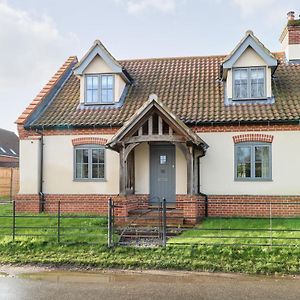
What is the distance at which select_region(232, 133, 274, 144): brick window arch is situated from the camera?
15.6 metres

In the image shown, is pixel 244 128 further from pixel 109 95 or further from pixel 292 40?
pixel 109 95

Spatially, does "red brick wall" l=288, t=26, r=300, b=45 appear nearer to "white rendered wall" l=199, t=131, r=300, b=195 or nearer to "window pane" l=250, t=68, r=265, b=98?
"window pane" l=250, t=68, r=265, b=98

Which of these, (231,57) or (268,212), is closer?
(268,212)

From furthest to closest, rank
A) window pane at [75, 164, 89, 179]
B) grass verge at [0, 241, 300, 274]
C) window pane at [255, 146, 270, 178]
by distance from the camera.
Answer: window pane at [75, 164, 89, 179]
window pane at [255, 146, 270, 178]
grass verge at [0, 241, 300, 274]

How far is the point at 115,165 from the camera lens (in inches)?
655

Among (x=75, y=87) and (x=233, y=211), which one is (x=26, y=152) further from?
(x=233, y=211)

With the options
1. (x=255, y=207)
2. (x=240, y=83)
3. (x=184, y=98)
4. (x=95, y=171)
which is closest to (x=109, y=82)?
(x=184, y=98)

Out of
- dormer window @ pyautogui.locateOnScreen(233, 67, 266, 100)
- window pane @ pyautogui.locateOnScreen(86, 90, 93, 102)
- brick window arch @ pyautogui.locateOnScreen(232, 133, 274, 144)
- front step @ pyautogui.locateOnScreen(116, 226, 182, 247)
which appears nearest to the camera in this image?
front step @ pyautogui.locateOnScreen(116, 226, 182, 247)

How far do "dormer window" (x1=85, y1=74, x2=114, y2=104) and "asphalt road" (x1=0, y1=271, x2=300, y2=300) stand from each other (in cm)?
971

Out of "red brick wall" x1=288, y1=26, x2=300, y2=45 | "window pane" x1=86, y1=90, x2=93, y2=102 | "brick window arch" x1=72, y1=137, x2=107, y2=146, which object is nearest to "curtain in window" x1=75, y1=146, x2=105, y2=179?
"brick window arch" x1=72, y1=137, x2=107, y2=146

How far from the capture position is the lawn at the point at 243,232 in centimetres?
1073

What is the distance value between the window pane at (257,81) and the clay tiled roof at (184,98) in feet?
1.85

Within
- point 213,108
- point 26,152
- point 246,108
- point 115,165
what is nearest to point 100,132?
point 115,165

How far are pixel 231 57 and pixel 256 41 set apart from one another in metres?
1.15
